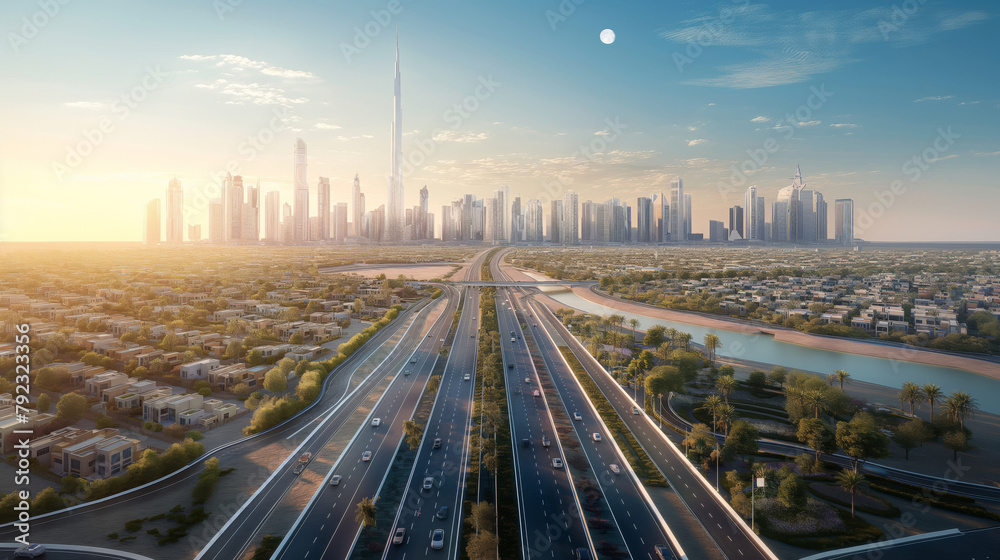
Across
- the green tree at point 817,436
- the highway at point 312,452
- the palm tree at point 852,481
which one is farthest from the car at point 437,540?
the green tree at point 817,436

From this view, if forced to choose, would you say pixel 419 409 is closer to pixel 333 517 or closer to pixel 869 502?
pixel 333 517

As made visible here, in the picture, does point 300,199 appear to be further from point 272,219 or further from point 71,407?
point 71,407

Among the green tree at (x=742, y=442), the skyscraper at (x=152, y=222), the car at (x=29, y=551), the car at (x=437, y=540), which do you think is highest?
the skyscraper at (x=152, y=222)

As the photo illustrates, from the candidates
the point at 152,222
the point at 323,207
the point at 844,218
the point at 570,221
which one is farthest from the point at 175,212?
the point at 844,218

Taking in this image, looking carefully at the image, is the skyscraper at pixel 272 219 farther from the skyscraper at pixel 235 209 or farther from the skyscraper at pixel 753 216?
the skyscraper at pixel 753 216

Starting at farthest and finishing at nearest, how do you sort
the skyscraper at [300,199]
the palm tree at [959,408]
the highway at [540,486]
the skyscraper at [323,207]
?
the skyscraper at [323,207], the skyscraper at [300,199], the palm tree at [959,408], the highway at [540,486]

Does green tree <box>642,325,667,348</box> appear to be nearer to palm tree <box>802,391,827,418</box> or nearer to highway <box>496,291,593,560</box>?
highway <box>496,291,593,560</box>

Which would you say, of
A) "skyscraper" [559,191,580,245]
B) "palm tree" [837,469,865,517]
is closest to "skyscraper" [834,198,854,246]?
"skyscraper" [559,191,580,245]
